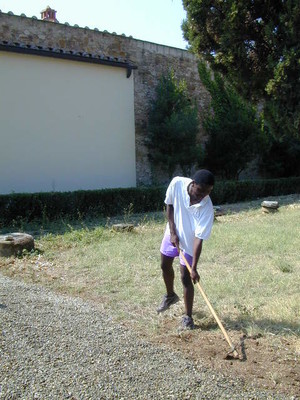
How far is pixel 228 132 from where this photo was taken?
56.4ft

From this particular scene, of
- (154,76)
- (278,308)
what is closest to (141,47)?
(154,76)

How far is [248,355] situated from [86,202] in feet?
28.6

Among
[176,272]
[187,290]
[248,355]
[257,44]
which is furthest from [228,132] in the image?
[248,355]

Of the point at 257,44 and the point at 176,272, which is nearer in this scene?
the point at 176,272

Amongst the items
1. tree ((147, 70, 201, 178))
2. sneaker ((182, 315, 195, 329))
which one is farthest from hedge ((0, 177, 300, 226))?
sneaker ((182, 315, 195, 329))

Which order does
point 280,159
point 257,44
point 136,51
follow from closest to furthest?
point 257,44 < point 136,51 < point 280,159

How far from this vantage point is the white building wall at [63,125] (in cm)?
1159

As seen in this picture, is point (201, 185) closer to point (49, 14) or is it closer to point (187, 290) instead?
point (187, 290)

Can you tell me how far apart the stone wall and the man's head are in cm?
1117

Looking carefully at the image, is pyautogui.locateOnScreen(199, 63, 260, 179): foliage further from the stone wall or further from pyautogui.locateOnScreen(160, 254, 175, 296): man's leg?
pyautogui.locateOnScreen(160, 254, 175, 296): man's leg

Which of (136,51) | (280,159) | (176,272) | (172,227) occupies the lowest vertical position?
(176,272)

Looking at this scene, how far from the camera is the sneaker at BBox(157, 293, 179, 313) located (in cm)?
452

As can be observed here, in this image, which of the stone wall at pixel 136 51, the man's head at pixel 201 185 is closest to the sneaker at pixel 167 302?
the man's head at pixel 201 185

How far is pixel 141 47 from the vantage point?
16141 millimetres
